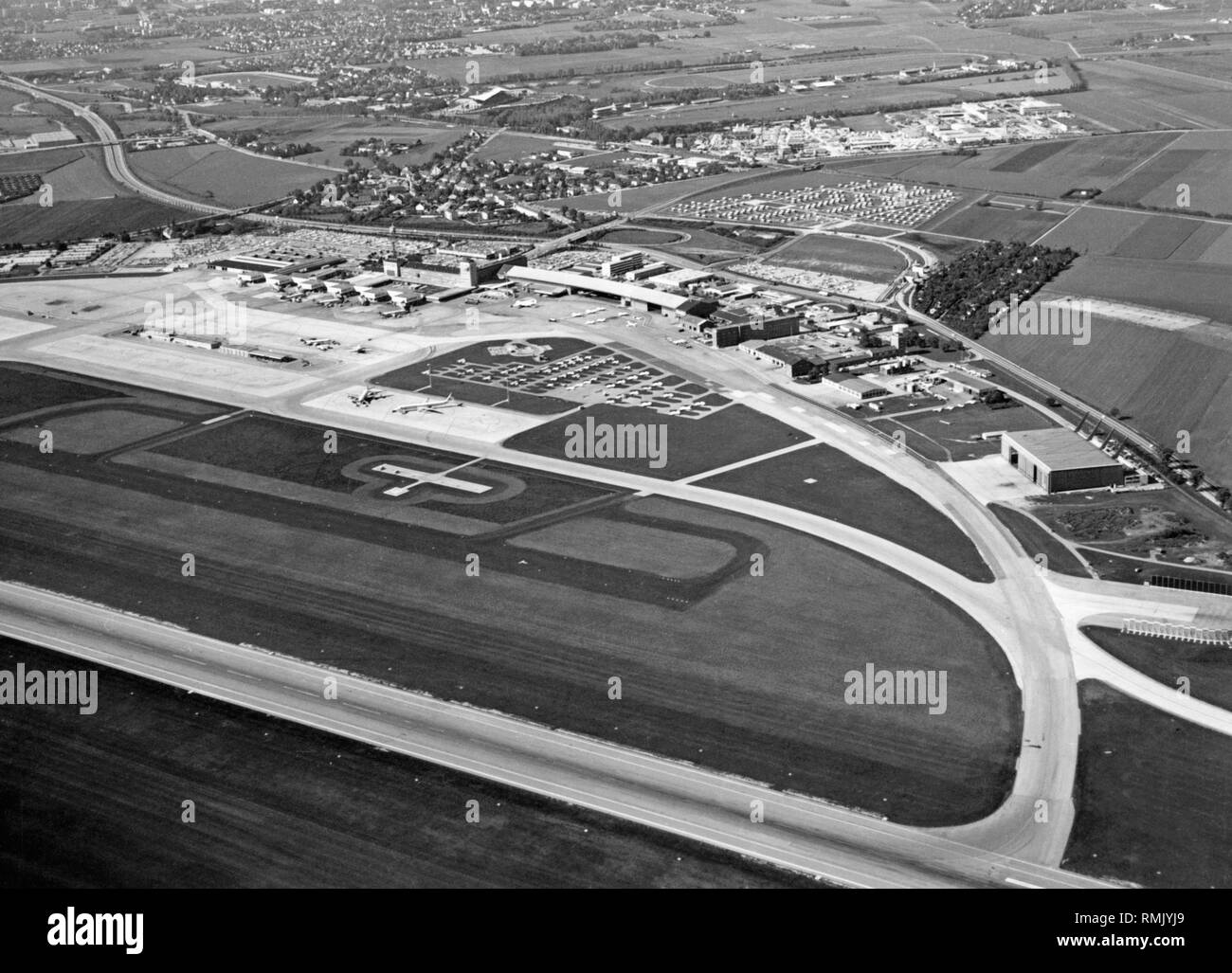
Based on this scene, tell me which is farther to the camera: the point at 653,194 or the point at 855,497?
the point at 653,194

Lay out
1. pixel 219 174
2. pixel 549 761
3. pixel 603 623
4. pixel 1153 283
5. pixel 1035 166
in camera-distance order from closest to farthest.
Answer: pixel 549 761 → pixel 603 623 → pixel 1153 283 → pixel 1035 166 → pixel 219 174

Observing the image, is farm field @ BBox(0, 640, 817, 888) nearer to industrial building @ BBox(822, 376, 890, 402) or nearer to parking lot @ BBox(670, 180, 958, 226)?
industrial building @ BBox(822, 376, 890, 402)

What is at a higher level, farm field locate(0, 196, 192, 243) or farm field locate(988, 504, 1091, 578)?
farm field locate(0, 196, 192, 243)

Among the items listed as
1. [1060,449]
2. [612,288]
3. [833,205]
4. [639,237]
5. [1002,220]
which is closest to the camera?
[1060,449]

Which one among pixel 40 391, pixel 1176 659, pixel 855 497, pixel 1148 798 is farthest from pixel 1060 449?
pixel 40 391

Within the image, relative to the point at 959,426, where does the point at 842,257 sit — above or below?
above

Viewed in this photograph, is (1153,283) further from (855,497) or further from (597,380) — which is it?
(855,497)

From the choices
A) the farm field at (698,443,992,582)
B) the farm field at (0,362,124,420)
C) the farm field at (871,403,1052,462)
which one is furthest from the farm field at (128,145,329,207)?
the farm field at (698,443,992,582)
